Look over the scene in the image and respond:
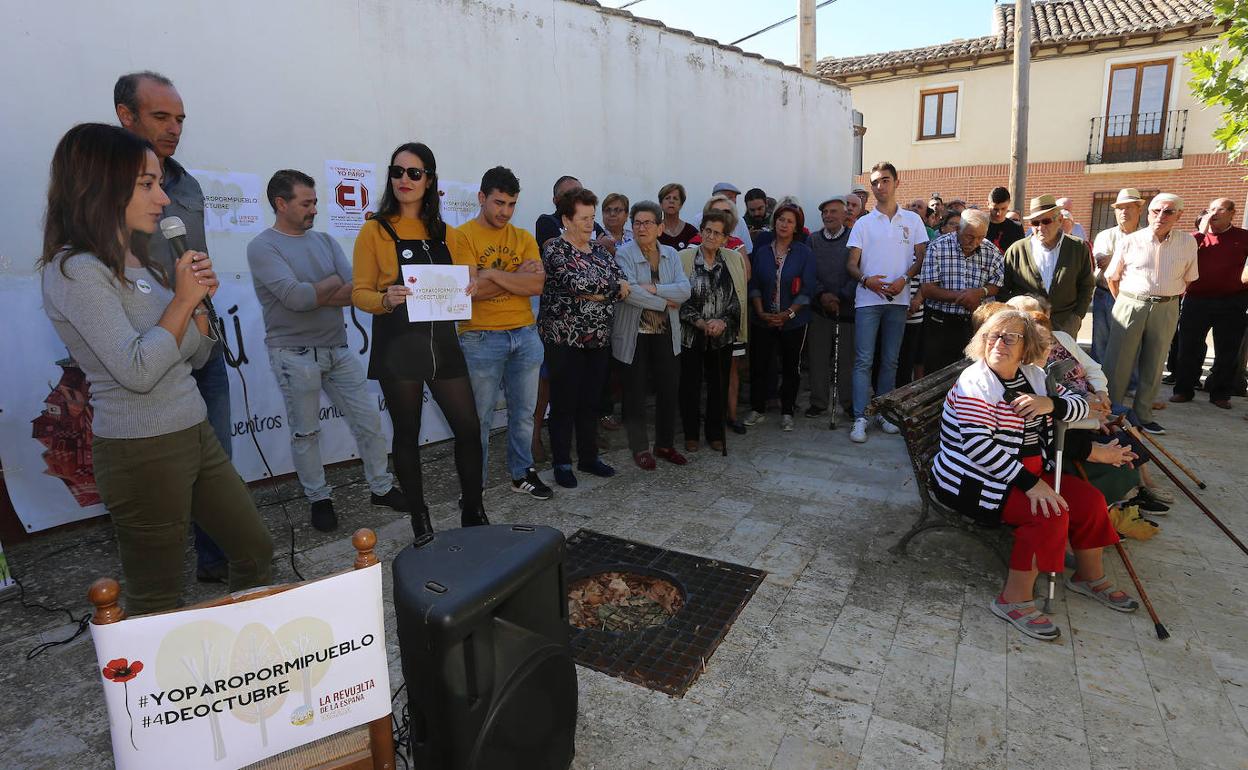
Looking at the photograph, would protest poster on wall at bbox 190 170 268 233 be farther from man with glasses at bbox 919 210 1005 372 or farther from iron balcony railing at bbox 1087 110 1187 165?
iron balcony railing at bbox 1087 110 1187 165

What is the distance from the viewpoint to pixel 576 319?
460 cm

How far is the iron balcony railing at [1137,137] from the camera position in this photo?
17219 mm

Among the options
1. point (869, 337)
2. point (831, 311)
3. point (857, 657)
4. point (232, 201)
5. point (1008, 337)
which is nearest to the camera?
point (857, 657)

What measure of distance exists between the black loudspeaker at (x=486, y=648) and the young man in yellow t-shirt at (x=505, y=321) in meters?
2.21

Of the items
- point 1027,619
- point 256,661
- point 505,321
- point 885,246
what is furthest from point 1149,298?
point 256,661

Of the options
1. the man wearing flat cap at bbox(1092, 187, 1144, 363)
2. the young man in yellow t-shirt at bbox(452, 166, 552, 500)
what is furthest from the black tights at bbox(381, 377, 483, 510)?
the man wearing flat cap at bbox(1092, 187, 1144, 363)

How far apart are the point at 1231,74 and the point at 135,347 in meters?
8.26

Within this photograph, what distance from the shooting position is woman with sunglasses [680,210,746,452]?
18.0ft

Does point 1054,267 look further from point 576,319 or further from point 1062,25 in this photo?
point 1062,25

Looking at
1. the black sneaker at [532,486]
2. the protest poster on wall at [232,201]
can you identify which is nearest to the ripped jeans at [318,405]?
the black sneaker at [532,486]

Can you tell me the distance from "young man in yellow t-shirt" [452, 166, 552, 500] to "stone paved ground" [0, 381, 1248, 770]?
597mm

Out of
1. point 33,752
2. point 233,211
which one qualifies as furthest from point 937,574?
point 233,211

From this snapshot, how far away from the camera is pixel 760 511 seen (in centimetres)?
438

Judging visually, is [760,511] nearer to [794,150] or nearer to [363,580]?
[363,580]
